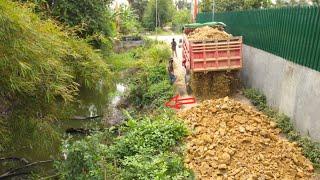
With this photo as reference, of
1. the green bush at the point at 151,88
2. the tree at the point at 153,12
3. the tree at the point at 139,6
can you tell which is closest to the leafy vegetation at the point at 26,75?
the green bush at the point at 151,88

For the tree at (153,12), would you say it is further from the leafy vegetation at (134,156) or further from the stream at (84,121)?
the leafy vegetation at (134,156)

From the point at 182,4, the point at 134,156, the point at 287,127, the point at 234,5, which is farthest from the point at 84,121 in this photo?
the point at 182,4

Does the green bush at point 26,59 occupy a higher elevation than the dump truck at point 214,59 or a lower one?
higher

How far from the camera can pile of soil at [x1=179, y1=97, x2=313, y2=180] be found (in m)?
8.14

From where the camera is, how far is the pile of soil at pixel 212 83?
13.8 m

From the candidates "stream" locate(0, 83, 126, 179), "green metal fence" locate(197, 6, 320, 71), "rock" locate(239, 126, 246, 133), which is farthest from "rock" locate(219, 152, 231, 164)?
"stream" locate(0, 83, 126, 179)

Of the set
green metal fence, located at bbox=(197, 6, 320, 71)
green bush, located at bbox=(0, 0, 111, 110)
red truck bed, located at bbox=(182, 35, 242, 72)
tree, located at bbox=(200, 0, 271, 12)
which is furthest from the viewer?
tree, located at bbox=(200, 0, 271, 12)

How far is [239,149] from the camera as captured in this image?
884 cm

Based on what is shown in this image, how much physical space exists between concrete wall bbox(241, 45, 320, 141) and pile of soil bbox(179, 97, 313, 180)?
679 mm

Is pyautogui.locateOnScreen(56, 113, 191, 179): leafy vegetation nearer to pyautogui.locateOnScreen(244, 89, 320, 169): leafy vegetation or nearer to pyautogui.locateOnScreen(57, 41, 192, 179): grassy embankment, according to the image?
pyautogui.locateOnScreen(57, 41, 192, 179): grassy embankment

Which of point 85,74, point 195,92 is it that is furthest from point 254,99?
point 85,74

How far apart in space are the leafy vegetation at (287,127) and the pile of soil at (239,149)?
0.20 metres

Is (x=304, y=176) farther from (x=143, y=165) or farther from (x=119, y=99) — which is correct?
(x=119, y=99)

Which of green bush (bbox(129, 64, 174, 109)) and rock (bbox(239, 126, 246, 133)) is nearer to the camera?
rock (bbox(239, 126, 246, 133))
